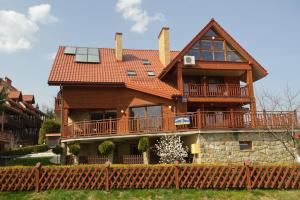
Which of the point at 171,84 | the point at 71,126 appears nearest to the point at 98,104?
the point at 71,126

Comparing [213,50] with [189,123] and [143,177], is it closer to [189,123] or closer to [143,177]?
[189,123]

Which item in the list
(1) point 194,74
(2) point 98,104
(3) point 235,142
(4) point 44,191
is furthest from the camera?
(1) point 194,74

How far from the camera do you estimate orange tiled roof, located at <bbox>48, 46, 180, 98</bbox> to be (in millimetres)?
20797

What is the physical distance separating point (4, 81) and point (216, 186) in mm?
45835

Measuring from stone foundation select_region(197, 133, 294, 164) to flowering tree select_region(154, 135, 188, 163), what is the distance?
4.00 feet

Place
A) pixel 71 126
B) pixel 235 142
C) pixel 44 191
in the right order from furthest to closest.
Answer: pixel 71 126, pixel 235 142, pixel 44 191

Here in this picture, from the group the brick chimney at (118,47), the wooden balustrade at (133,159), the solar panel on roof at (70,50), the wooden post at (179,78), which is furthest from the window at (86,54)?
the wooden balustrade at (133,159)

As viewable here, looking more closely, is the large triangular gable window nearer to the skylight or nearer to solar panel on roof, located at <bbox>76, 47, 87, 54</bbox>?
the skylight

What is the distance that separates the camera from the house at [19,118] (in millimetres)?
→ 41500

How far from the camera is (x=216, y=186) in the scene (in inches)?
523

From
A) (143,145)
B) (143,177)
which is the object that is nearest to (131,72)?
(143,145)

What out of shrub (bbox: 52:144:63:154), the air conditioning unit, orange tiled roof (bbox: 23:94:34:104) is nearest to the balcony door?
the air conditioning unit

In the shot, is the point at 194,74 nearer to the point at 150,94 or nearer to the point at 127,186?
the point at 150,94

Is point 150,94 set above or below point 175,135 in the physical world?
above
